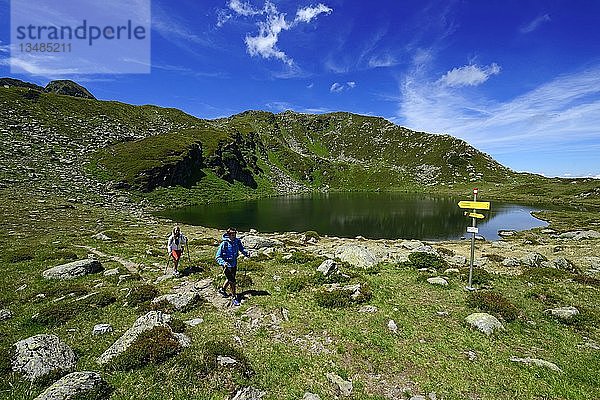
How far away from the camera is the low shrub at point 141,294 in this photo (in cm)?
1591

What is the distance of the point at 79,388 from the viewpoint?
857 centimetres

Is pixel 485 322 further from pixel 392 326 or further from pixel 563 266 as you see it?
pixel 563 266

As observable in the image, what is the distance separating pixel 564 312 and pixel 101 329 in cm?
2039

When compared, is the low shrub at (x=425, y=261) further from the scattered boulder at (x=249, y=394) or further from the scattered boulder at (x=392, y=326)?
the scattered boulder at (x=249, y=394)

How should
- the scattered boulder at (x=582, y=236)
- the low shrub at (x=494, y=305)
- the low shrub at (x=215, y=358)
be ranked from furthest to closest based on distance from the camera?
the scattered boulder at (x=582, y=236) < the low shrub at (x=494, y=305) < the low shrub at (x=215, y=358)

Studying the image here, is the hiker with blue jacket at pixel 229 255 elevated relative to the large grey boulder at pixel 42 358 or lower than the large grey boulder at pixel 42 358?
elevated

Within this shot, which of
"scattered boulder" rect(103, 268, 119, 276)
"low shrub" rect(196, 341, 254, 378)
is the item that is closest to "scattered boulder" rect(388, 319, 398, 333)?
"low shrub" rect(196, 341, 254, 378)

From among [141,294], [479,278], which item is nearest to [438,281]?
[479,278]

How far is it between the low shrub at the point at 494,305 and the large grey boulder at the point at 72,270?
901 inches

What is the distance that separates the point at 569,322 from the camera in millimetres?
13961

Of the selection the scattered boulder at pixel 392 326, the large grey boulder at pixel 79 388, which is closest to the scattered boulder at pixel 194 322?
the large grey boulder at pixel 79 388

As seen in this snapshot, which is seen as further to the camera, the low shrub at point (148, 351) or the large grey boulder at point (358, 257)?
the large grey boulder at point (358, 257)

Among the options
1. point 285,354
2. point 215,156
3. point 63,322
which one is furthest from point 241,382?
point 215,156

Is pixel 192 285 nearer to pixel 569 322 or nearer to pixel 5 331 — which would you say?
pixel 5 331
